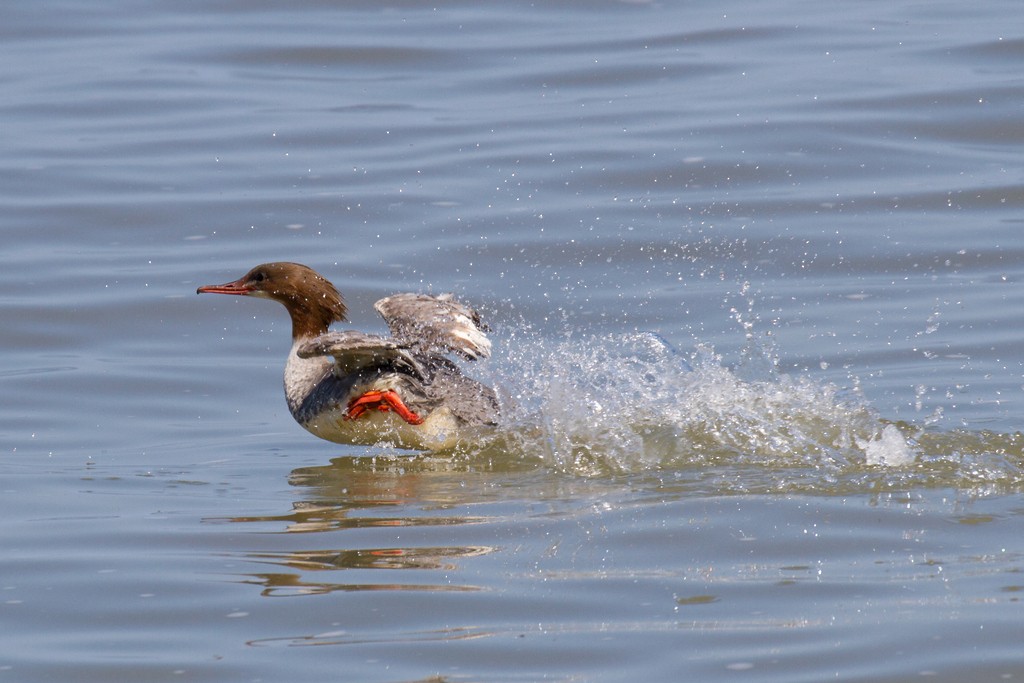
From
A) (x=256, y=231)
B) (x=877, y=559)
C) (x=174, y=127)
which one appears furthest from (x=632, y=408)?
(x=174, y=127)

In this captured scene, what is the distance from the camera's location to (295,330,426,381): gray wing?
772cm

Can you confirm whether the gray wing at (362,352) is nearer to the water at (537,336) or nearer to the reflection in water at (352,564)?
the water at (537,336)

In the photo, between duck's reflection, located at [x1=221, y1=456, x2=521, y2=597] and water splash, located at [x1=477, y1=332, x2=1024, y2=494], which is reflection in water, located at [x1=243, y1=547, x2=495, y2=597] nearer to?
duck's reflection, located at [x1=221, y1=456, x2=521, y2=597]

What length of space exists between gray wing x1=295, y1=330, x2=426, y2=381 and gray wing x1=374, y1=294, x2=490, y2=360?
15 centimetres

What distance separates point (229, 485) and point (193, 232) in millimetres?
5854

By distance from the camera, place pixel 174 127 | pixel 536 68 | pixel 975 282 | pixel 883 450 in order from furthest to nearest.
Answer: pixel 536 68 → pixel 174 127 → pixel 975 282 → pixel 883 450

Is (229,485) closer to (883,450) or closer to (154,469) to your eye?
(154,469)

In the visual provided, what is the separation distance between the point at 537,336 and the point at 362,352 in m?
2.88

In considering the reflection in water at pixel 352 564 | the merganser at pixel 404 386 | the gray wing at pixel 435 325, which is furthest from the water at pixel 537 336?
the gray wing at pixel 435 325

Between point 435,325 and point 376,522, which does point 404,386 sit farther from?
point 376,522

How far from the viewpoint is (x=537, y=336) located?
10.7 metres

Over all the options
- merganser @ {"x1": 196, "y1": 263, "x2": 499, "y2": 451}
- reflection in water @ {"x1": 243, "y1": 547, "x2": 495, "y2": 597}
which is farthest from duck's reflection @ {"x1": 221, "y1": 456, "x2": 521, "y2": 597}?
merganser @ {"x1": 196, "y1": 263, "x2": 499, "y2": 451}

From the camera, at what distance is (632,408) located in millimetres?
8297

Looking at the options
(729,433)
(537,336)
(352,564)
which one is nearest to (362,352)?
(729,433)
